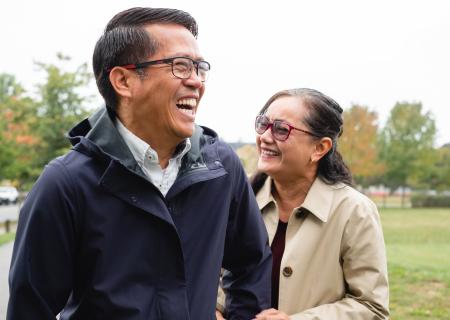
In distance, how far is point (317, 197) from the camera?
9.32 ft

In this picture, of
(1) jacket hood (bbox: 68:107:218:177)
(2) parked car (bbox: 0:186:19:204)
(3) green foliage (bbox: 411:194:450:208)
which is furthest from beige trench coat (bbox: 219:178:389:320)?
(3) green foliage (bbox: 411:194:450:208)

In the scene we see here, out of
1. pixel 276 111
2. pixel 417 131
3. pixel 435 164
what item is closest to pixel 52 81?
pixel 276 111

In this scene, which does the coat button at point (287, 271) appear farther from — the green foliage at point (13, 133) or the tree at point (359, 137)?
the tree at point (359, 137)

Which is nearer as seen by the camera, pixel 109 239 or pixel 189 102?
pixel 109 239

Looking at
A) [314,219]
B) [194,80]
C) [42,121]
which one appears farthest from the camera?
[42,121]

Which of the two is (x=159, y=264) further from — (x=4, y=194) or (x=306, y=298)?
(x=4, y=194)

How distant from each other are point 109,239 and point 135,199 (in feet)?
0.52

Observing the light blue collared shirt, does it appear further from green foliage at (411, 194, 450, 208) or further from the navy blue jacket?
green foliage at (411, 194, 450, 208)

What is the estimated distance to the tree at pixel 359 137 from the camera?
154 ft

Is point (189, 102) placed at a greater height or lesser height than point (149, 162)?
greater

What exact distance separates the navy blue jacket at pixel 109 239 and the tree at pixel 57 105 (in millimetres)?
21409

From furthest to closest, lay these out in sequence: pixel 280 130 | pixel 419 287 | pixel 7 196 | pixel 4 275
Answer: pixel 7 196 < pixel 4 275 < pixel 419 287 < pixel 280 130

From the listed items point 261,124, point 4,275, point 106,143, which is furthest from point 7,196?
point 106,143

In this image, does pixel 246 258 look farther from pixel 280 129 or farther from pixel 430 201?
pixel 430 201
